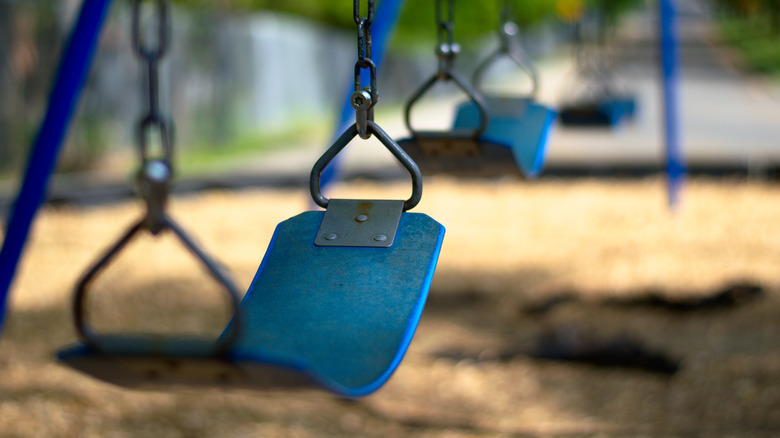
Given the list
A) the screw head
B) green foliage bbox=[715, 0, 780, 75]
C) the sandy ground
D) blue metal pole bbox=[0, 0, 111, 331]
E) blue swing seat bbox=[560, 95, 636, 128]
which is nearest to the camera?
the screw head

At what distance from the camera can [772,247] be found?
12.0 feet

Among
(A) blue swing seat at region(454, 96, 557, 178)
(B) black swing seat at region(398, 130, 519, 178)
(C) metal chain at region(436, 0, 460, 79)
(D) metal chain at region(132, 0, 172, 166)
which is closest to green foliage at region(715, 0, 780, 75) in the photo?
(A) blue swing seat at region(454, 96, 557, 178)

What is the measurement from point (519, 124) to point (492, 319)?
1.07 meters

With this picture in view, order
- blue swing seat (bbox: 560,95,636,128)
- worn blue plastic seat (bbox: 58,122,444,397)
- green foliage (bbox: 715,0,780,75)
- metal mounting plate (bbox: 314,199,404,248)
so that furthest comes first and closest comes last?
green foliage (bbox: 715,0,780,75) → blue swing seat (bbox: 560,95,636,128) → metal mounting plate (bbox: 314,199,404,248) → worn blue plastic seat (bbox: 58,122,444,397)

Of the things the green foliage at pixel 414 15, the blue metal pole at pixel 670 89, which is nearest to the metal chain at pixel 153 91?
the blue metal pole at pixel 670 89

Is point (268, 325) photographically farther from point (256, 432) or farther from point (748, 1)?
point (748, 1)

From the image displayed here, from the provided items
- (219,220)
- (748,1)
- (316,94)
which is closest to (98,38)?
(219,220)

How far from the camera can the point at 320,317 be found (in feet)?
3.52

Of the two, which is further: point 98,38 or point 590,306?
point 590,306

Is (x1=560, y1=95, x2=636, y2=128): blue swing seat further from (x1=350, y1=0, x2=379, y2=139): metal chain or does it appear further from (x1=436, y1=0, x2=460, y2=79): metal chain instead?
(x1=350, y1=0, x2=379, y2=139): metal chain

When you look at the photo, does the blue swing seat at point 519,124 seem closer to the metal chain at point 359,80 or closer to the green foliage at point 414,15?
the metal chain at point 359,80

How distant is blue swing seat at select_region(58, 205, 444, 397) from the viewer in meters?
0.82

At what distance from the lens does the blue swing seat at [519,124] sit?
1841 millimetres

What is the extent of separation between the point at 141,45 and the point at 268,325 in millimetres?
440
